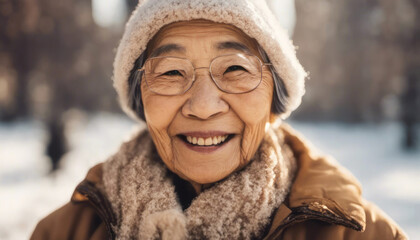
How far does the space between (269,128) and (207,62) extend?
55cm

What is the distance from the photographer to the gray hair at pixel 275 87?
170cm

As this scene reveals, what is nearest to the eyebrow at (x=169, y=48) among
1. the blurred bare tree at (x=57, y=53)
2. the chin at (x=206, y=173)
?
the chin at (x=206, y=173)

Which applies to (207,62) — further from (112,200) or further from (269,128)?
(112,200)

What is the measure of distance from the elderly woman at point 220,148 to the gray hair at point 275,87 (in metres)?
0.01

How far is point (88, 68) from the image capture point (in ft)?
24.5

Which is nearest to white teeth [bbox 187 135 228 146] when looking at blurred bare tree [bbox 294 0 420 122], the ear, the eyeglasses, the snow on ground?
the eyeglasses

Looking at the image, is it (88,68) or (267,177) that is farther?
(88,68)

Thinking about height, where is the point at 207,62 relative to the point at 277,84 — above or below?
above

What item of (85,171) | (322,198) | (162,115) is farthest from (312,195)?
(85,171)

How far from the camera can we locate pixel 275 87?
5.65ft

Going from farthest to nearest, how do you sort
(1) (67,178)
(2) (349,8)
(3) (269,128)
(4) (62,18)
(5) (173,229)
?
(2) (349,8) < (1) (67,178) < (4) (62,18) < (3) (269,128) < (5) (173,229)

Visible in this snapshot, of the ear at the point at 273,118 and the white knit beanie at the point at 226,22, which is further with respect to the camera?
the ear at the point at 273,118

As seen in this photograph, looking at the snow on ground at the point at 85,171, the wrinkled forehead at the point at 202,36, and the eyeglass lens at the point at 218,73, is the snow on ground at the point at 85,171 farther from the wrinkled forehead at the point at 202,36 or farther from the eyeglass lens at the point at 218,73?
the wrinkled forehead at the point at 202,36

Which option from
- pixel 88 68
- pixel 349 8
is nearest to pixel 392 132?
pixel 349 8
